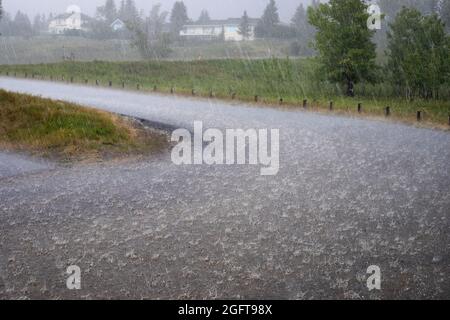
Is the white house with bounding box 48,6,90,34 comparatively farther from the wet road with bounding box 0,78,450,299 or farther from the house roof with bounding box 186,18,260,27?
the wet road with bounding box 0,78,450,299

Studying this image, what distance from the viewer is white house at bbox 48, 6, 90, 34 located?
140m

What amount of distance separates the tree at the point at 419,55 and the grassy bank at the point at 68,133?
83.6 feet

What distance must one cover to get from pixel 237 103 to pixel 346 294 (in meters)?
25.7

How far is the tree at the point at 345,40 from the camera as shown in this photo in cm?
3478

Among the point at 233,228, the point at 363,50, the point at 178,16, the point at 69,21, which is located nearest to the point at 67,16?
the point at 69,21

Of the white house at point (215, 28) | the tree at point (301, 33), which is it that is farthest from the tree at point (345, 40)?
the white house at point (215, 28)

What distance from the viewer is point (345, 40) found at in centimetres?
3512

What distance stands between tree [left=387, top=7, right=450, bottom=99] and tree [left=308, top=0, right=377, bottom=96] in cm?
336

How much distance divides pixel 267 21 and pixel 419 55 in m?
80.2

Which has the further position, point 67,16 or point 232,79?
point 67,16

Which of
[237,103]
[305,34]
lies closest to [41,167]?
[237,103]

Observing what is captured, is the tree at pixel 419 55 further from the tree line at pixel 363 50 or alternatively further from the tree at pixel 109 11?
the tree at pixel 109 11

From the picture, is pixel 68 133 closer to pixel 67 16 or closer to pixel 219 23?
pixel 219 23

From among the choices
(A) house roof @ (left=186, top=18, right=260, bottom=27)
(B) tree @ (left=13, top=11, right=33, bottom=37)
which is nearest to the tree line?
(A) house roof @ (left=186, top=18, right=260, bottom=27)
